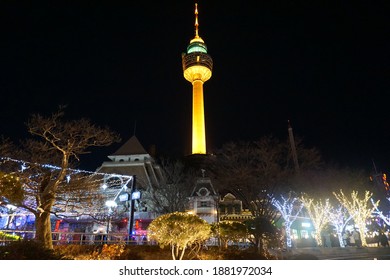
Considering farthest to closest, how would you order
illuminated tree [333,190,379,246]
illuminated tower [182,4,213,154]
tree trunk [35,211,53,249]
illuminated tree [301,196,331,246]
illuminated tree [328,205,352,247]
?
illuminated tower [182,4,213,154] → illuminated tree [328,205,352,247] → illuminated tree [301,196,331,246] → illuminated tree [333,190,379,246] → tree trunk [35,211,53,249]

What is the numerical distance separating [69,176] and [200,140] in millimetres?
49530

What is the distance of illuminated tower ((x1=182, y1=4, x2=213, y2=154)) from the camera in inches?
2640

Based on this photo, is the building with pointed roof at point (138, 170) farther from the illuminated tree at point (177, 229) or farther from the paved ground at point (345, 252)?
the illuminated tree at point (177, 229)

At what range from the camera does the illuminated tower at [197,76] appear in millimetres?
67062

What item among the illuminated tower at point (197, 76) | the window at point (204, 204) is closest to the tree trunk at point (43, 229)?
the window at point (204, 204)

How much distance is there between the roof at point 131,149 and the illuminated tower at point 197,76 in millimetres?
24187

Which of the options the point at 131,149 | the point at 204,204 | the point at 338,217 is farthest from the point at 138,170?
the point at 338,217

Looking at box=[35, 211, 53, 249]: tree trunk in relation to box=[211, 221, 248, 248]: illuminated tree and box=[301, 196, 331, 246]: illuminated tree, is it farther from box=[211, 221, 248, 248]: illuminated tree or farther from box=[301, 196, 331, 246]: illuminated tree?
box=[301, 196, 331, 246]: illuminated tree

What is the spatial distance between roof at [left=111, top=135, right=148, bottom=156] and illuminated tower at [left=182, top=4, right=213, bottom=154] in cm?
2419

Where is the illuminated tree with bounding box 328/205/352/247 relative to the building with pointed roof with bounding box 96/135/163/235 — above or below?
below

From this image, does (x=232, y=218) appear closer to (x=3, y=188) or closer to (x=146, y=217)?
(x=146, y=217)

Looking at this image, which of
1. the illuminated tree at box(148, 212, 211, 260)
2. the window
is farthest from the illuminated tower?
the illuminated tree at box(148, 212, 211, 260)

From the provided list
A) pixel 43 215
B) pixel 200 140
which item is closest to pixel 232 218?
pixel 43 215

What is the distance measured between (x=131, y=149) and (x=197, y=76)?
40351 millimetres
